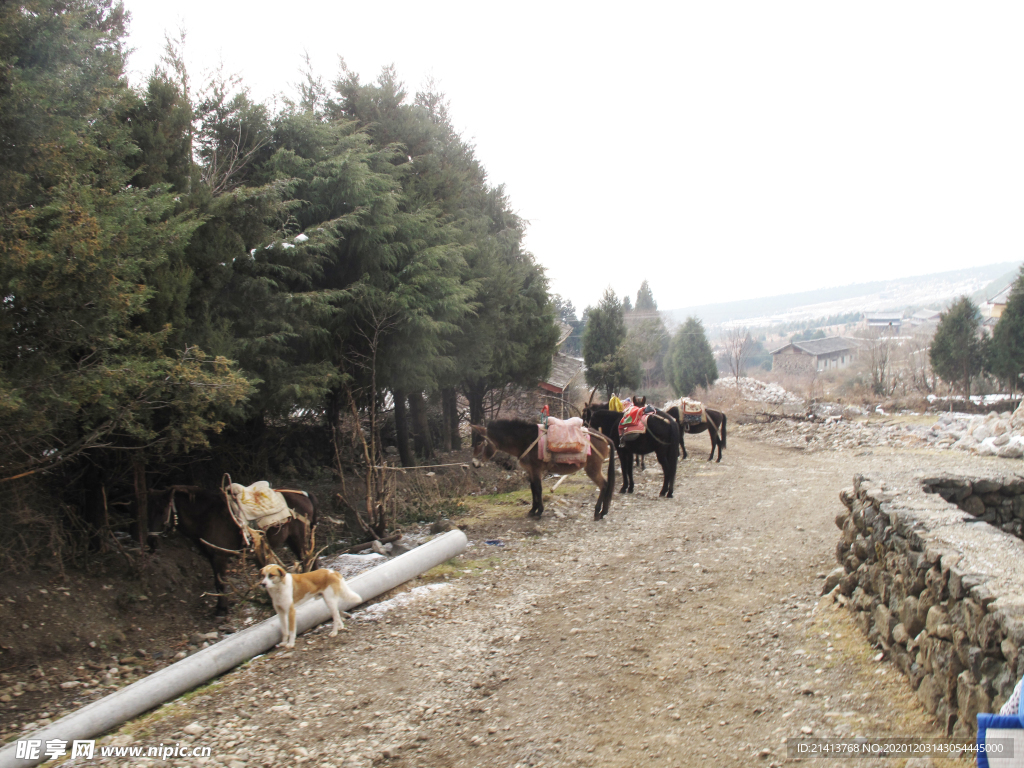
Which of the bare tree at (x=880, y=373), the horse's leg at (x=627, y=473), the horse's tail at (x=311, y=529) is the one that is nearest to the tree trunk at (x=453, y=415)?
the horse's leg at (x=627, y=473)

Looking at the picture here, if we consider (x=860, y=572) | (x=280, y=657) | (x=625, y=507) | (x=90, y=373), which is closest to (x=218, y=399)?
(x=90, y=373)

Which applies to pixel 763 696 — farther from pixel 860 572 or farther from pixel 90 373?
pixel 90 373

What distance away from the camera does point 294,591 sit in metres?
5.42

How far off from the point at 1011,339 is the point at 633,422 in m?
23.9

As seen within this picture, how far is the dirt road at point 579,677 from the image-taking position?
150 inches

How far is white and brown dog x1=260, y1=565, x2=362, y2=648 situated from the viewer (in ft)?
17.3

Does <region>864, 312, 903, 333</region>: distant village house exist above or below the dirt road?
above

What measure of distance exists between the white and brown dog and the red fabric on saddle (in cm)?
698

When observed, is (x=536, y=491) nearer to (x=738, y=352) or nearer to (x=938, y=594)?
(x=938, y=594)

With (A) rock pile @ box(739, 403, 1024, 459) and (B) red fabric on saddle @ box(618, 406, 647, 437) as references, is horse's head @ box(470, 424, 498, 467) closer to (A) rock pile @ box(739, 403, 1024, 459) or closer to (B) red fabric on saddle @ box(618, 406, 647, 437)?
(B) red fabric on saddle @ box(618, 406, 647, 437)

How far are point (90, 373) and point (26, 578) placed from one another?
239 cm

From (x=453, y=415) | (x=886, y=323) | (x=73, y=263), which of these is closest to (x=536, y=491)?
(x=73, y=263)

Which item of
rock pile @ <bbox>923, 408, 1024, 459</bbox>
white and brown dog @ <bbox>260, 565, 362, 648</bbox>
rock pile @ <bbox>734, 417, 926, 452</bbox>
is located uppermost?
white and brown dog @ <bbox>260, 565, 362, 648</bbox>

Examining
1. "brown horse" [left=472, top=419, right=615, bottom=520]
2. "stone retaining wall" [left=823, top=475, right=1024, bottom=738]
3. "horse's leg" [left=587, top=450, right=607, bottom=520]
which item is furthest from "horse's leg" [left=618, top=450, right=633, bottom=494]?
"stone retaining wall" [left=823, top=475, right=1024, bottom=738]
